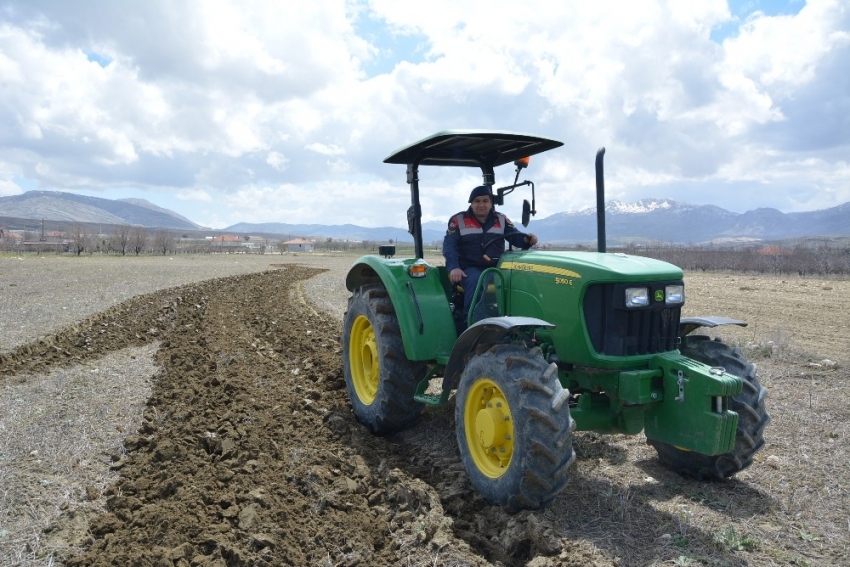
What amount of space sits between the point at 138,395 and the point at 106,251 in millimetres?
86865

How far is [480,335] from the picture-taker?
14.6ft

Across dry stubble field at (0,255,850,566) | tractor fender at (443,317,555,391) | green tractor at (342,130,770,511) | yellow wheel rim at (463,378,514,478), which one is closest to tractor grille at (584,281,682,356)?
green tractor at (342,130,770,511)

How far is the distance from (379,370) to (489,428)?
5.22ft

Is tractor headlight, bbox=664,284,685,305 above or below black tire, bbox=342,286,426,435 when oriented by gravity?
above

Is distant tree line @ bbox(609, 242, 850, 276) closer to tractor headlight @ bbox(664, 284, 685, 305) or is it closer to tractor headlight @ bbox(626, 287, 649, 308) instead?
tractor headlight @ bbox(664, 284, 685, 305)

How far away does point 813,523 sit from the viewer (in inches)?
155

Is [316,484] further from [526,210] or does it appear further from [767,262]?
[767,262]

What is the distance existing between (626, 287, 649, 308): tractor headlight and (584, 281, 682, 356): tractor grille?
0.03 m

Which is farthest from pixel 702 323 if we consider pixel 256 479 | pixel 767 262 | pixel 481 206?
pixel 767 262

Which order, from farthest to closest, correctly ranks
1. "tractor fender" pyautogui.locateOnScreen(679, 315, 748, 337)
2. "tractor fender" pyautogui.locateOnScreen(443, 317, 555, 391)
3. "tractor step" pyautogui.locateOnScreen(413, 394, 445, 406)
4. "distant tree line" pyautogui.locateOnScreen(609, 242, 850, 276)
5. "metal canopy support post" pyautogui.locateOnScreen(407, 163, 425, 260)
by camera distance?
"distant tree line" pyautogui.locateOnScreen(609, 242, 850, 276) < "metal canopy support post" pyautogui.locateOnScreen(407, 163, 425, 260) < "tractor step" pyautogui.locateOnScreen(413, 394, 445, 406) < "tractor fender" pyautogui.locateOnScreen(679, 315, 748, 337) < "tractor fender" pyautogui.locateOnScreen(443, 317, 555, 391)

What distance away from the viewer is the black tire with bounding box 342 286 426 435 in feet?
17.9

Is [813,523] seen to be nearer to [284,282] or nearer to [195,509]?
[195,509]

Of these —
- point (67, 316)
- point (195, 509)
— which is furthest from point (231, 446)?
point (67, 316)

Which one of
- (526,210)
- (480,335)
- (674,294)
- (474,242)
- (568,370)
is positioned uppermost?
(526,210)
